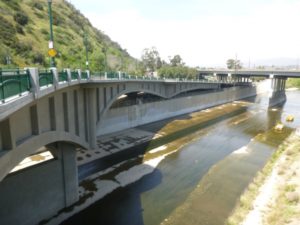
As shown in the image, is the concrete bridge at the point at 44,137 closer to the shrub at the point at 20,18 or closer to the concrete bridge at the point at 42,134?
the concrete bridge at the point at 42,134

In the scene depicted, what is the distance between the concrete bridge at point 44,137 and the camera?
29.7 feet

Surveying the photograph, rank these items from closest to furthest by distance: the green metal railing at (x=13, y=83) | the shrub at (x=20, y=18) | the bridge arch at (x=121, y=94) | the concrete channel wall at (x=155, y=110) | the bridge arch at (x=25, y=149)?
the green metal railing at (x=13, y=83) → the bridge arch at (x=25, y=149) → the bridge arch at (x=121, y=94) → the concrete channel wall at (x=155, y=110) → the shrub at (x=20, y=18)

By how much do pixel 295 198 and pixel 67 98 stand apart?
18638 millimetres

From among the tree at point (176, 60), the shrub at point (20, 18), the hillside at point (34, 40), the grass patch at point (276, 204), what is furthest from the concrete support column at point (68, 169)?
the tree at point (176, 60)

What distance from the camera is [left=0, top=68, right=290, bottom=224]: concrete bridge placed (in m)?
9.06

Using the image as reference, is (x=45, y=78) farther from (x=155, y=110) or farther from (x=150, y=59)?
(x=150, y=59)

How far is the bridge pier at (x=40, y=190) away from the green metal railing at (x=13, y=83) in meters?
8.18

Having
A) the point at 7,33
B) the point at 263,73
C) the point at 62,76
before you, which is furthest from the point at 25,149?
the point at 263,73

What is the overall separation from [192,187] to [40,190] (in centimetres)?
1306

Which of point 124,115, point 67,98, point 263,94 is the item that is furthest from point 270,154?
point 263,94

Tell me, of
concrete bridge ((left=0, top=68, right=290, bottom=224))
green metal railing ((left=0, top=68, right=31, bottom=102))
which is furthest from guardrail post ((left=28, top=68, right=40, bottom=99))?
green metal railing ((left=0, top=68, right=31, bottom=102))

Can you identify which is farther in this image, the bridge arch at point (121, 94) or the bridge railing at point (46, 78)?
the bridge arch at point (121, 94)

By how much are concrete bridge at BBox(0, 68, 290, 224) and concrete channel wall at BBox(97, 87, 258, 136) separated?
9.57m

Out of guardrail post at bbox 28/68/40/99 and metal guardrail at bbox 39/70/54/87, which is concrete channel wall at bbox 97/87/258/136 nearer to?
metal guardrail at bbox 39/70/54/87
